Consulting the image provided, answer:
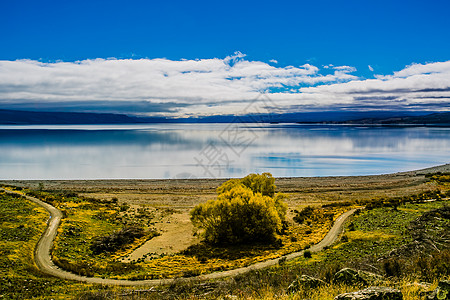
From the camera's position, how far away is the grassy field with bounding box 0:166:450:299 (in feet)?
35.1

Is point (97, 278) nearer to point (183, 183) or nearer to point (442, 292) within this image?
point (442, 292)

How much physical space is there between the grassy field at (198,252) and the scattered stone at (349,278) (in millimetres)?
325

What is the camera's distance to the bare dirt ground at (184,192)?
81.7ft

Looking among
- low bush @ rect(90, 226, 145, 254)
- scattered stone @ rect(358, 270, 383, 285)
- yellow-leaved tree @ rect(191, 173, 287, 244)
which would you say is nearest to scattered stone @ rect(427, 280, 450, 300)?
scattered stone @ rect(358, 270, 383, 285)

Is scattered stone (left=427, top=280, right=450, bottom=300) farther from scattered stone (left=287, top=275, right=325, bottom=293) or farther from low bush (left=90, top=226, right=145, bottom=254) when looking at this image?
low bush (left=90, top=226, right=145, bottom=254)

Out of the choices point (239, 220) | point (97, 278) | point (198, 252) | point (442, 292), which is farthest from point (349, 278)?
point (239, 220)

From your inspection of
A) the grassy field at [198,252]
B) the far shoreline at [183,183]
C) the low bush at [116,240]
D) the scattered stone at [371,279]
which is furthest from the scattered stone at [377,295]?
the far shoreline at [183,183]

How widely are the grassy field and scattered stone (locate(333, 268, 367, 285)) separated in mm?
325

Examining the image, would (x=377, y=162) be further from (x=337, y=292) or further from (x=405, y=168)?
(x=337, y=292)

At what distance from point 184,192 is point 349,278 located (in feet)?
114

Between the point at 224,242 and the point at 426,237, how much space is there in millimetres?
12839

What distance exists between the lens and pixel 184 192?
42.7 meters

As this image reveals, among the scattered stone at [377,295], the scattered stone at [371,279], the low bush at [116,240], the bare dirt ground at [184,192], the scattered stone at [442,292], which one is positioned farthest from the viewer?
the bare dirt ground at [184,192]

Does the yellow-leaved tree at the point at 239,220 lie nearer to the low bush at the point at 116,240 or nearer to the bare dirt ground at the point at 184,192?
the bare dirt ground at the point at 184,192
